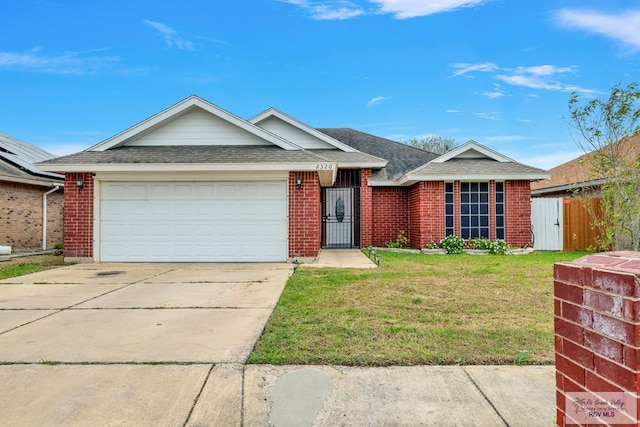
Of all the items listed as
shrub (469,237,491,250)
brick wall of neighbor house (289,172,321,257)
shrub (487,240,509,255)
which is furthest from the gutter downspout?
shrub (487,240,509,255)

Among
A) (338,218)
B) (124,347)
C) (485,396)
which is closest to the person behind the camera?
(485,396)

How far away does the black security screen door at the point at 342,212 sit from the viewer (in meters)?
15.5

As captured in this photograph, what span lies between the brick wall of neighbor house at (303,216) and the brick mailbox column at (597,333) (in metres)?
8.81

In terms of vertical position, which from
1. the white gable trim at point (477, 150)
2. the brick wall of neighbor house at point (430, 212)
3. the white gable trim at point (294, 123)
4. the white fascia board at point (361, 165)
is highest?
the white gable trim at point (294, 123)

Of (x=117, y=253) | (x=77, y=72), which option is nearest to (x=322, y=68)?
(x=77, y=72)

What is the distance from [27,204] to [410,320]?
16103 mm

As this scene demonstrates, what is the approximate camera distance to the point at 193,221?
A: 10891mm

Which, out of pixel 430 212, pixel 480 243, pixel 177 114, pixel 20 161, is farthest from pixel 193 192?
pixel 20 161

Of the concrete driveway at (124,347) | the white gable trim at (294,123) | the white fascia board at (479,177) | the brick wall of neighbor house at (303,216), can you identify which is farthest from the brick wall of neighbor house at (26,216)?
the white fascia board at (479,177)

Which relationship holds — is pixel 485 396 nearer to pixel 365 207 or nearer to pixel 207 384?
pixel 207 384

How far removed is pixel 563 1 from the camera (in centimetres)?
1270

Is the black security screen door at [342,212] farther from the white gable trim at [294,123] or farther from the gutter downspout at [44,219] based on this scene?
the gutter downspout at [44,219]

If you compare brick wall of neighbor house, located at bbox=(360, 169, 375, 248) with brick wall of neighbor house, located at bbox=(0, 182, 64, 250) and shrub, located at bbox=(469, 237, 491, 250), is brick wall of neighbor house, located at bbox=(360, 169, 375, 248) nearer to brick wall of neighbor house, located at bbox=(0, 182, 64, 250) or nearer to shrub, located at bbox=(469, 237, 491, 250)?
shrub, located at bbox=(469, 237, 491, 250)

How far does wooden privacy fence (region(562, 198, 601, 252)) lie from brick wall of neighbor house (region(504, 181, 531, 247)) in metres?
2.02
